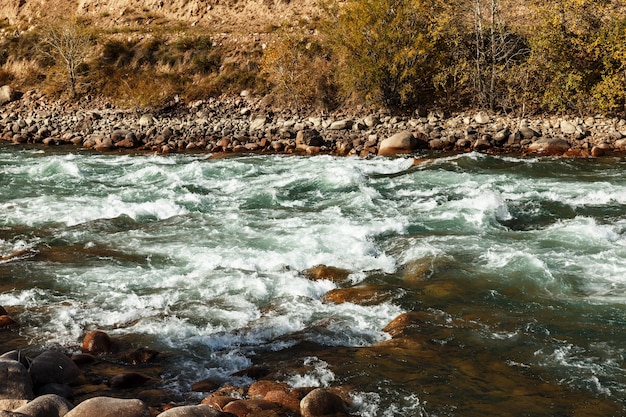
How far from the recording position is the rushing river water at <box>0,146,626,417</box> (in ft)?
24.2

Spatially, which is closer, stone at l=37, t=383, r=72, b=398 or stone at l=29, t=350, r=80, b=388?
stone at l=37, t=383, r=72, b=398

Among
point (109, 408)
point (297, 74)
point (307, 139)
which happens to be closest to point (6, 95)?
point (297, 74)

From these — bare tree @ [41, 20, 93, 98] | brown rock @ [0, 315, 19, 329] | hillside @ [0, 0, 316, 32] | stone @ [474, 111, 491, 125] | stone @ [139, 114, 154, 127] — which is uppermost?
hillside @ [0, 0, 316, 32]

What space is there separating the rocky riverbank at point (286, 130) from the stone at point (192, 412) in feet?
54.2

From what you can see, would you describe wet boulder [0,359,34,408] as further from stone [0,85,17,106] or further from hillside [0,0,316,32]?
stone [0,85,17,106]

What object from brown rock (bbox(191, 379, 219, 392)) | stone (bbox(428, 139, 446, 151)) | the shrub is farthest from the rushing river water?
the shrub

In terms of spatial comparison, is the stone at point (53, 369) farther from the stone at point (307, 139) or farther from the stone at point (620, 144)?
the stone at point (620, 144)

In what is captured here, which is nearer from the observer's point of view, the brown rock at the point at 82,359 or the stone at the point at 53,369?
the stone at the point at 53,369

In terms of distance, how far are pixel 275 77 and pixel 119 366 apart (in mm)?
23368

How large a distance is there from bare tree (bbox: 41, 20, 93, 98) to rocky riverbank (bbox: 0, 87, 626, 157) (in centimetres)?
222

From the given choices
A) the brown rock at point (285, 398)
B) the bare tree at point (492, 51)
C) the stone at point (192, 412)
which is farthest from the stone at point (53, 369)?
the bare tree at point (492, 51)

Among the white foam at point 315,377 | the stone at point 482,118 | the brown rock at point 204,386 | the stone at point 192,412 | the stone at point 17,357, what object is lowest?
the stone at point 482,118

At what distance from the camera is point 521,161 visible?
19.4m

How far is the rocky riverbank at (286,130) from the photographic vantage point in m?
22.1
